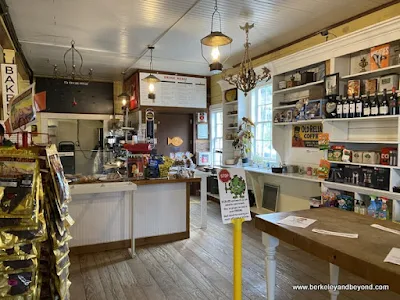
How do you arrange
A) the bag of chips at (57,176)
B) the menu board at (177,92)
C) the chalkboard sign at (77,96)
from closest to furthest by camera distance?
the bag of chips at (57,176)
the menu board at (177,92)
the chalkboard sign at (77,96)

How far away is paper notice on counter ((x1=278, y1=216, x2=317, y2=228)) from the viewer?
74.1 inches

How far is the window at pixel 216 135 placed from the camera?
23.6 feet

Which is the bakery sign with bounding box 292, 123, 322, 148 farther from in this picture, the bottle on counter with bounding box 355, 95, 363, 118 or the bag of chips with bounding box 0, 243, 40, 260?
the bag of chips with bounding box 0, 243, 40, 260

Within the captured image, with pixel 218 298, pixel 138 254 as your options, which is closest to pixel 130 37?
pixel 138 254

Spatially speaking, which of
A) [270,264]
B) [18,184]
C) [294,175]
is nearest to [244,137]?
[294,175]

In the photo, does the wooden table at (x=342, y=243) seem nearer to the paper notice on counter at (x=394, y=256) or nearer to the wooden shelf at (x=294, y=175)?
the paper notice on counter at (x=394, y=256)

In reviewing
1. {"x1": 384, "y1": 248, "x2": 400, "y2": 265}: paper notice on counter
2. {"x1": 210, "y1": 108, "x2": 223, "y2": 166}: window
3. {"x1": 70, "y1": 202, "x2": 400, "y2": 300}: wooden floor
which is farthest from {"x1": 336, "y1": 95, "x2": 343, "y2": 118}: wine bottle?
{"x1": 210, "y1": 108, "x2": 223, "y2": 166}: window

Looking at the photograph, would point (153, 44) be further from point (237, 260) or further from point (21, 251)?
point (237, 260)

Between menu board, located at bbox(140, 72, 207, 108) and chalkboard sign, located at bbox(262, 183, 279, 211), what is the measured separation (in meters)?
2.72

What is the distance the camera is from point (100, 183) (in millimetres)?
3596

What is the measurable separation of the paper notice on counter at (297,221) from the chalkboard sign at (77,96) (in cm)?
625

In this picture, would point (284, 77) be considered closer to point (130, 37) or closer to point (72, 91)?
point (130, 37)

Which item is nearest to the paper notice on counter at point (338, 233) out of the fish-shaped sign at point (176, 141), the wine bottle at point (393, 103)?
the wine bottle at point (393, 103)

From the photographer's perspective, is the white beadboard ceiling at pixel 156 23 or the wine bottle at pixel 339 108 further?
the wine bottle at pixel 339 108
